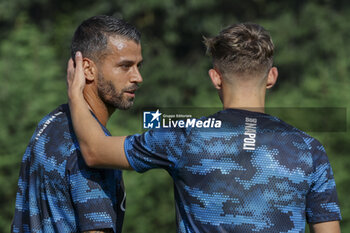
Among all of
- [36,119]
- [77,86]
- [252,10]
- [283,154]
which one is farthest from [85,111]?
[252,10]

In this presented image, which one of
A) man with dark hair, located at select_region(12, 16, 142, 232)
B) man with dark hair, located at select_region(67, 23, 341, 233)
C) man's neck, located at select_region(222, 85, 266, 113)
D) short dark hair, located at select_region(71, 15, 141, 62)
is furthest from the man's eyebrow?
man's neck, located at select_region(222, 85, 266, 113)

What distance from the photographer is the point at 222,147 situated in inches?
102

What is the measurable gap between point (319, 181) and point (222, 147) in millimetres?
524

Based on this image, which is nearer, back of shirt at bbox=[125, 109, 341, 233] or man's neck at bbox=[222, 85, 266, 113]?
back of shirt at bbox=[125, 109, 341, 233]

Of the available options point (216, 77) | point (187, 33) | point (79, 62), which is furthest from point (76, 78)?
point (187, 33)

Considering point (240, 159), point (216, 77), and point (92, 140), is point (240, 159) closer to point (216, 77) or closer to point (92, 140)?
point (216, 77)

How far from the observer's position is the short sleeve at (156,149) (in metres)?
2.59

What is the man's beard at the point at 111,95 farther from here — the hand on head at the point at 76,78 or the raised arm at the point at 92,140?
the raised arm at the point at 92,140

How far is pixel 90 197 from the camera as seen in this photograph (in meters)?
2.70

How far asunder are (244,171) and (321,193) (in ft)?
1.40

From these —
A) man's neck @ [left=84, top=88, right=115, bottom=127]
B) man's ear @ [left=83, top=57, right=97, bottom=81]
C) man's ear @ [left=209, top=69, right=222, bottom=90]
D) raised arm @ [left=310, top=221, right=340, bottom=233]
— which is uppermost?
man's ear @ [left=83, top=57, right=97, bottom=81]

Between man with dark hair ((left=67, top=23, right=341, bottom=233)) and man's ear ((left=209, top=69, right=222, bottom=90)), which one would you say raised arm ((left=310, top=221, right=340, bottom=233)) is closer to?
man with dark hair ((left=67, top=23, right=341, bottom=233))

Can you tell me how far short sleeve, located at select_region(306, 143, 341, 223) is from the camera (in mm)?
2613

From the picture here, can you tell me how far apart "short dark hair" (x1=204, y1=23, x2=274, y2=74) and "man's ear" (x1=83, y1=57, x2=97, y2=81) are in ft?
2.65
